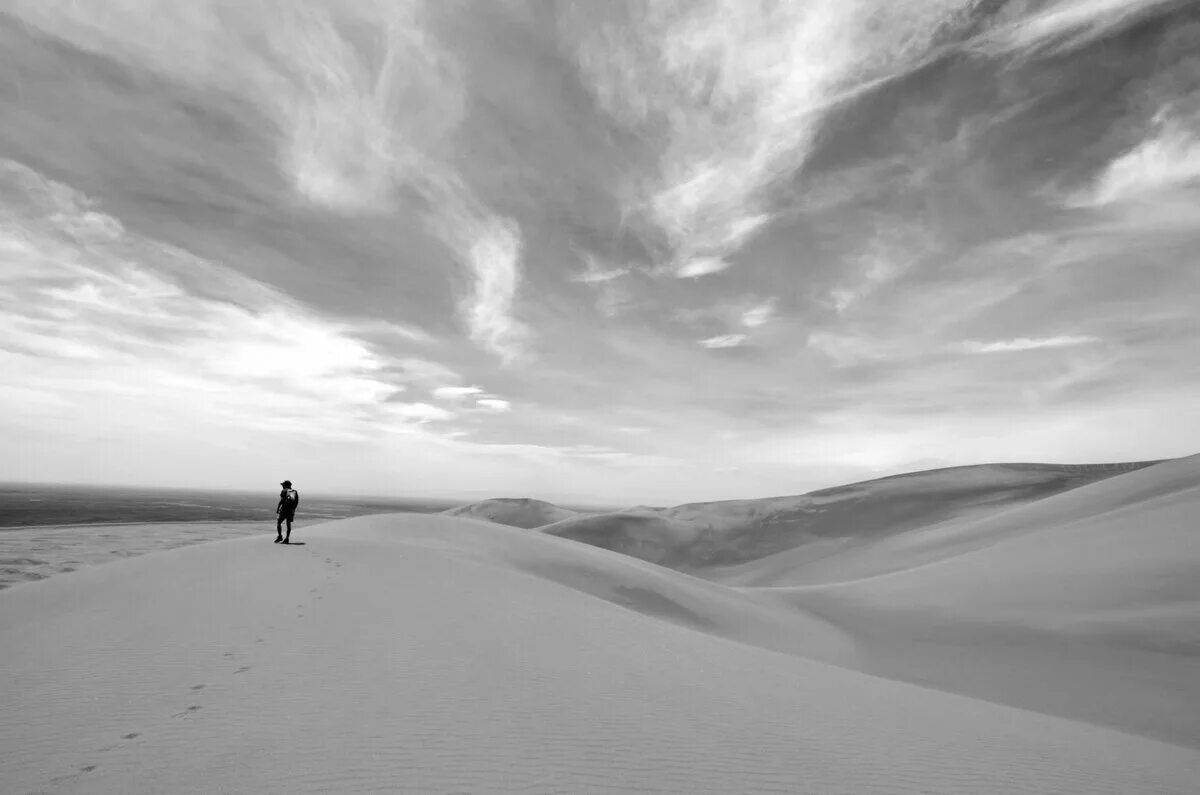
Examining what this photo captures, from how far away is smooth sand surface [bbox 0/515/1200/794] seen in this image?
4.20 metres

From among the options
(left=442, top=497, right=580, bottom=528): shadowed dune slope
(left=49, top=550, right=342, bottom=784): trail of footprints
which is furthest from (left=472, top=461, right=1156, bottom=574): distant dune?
(left=49, top=550, right=342, bottom=784): trail of footprints

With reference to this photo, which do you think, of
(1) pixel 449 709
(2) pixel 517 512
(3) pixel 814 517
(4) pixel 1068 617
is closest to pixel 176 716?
(1) pixel 449 709

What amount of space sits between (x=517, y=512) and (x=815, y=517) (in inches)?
1511

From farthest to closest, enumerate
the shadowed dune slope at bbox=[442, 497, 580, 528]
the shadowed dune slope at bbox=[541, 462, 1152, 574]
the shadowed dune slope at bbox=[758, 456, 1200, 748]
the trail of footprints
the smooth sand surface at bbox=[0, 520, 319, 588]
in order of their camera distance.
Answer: the shadowed dune slope at bbox=[442, 497, 580, 528]
the shadowed dune slope at bbox=[541, 462, 1152, 574]
the smooth sand surface at bbox=[0, 520, 319, 588]
the shadowed dune slope at bbox=[758, 456, 1200, 748]
the trail of footprints

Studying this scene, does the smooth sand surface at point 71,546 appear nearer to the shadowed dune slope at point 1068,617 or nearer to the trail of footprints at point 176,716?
the trail of footprints at point 176,716

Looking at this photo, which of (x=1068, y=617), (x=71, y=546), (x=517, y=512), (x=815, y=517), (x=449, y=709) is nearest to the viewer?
(x=449, y=709)

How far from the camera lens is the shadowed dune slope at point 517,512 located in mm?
71250

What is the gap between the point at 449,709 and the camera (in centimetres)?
529

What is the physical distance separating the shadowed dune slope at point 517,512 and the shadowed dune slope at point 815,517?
17424 millimetres

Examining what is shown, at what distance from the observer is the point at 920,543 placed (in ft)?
107

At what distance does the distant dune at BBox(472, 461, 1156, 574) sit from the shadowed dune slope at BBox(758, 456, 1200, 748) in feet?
76.8

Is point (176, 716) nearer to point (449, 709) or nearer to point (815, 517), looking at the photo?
point (449, 709)

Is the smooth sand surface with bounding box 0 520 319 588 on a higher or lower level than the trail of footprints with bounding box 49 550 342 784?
lower

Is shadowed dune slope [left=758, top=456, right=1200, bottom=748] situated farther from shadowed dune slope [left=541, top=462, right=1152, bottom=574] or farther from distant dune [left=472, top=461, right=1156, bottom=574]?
shadowed dune slope [left=541, top=462, right=1152, bottom=574]
